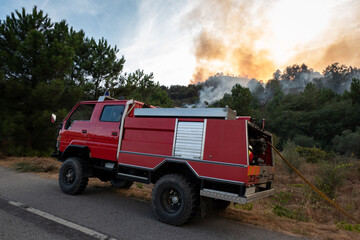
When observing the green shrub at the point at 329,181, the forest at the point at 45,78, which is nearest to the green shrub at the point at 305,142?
the forest at the point at 45,78

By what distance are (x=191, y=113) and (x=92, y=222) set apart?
250cm

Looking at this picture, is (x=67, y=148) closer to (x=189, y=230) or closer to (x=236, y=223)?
(x=189, y=230)

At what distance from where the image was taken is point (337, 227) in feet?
14.5

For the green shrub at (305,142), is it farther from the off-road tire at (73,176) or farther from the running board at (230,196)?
the off-road tire at (73,176)

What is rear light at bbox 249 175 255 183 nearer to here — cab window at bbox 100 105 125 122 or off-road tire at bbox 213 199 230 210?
off-road tire at bbox 213 199 230 210

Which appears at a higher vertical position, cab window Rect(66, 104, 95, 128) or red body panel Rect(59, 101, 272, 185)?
cab window Rect(66, 104, 95, 128)

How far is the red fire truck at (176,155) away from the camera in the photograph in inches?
152

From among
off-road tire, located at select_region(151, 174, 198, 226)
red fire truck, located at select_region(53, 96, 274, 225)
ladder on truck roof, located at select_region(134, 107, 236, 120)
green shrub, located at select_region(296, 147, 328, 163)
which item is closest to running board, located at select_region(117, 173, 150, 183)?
red fire truck, located at select_region(53, 96, 274, 225)

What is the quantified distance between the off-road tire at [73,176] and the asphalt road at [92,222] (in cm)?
17

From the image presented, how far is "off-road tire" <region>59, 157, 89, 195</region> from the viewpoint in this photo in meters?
5.62

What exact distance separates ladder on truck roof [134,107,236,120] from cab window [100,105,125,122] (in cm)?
56

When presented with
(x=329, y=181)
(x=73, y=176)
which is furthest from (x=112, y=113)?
(x=329, y=181)

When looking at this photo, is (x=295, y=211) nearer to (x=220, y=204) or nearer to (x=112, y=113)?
(x=220, y=204)

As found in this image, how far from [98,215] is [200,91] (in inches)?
4202
